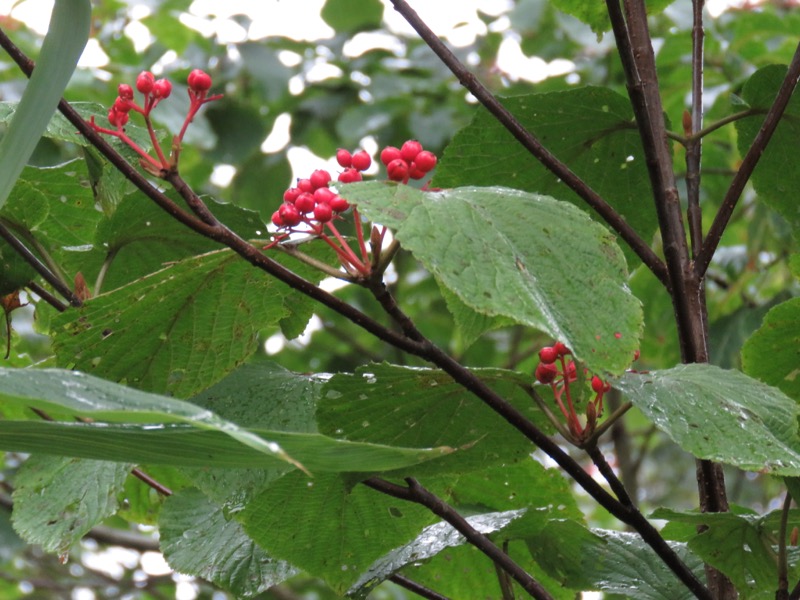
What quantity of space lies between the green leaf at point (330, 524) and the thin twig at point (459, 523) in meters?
0.06

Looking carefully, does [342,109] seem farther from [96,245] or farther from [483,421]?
[483,421]

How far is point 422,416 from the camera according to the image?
83cm

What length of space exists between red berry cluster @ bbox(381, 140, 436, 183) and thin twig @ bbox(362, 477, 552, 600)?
0.26 metres

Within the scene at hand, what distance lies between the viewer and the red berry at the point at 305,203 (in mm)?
725

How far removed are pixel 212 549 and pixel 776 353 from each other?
61 centimetres

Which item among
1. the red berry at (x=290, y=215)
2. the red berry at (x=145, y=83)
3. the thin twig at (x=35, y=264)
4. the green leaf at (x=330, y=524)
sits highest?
the red berry at (x=145, y=83)

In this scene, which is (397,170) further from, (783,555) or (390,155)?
(783,555)

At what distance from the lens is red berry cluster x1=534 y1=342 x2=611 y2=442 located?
76cm

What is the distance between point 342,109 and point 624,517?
2592mm

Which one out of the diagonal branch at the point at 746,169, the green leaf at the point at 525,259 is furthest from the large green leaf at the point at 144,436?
the diagonal branch at the point at 746,169

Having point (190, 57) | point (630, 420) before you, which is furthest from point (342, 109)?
point (630, 420)

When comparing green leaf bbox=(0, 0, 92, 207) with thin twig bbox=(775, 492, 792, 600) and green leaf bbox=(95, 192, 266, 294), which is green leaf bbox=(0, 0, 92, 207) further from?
thin twig bbox=(775, 492, 792, 600)

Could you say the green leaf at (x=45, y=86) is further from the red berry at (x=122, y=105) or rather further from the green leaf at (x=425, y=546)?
the green leaf at (x=425, y=546)

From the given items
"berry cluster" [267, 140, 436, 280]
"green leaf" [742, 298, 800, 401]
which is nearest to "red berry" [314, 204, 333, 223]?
"berry cluster" [267, 140, 436, 280]
